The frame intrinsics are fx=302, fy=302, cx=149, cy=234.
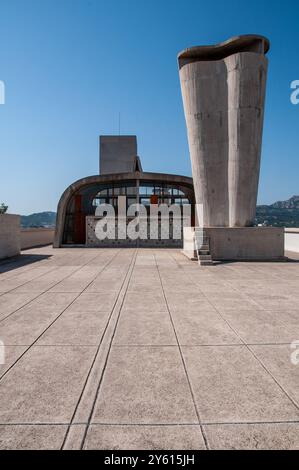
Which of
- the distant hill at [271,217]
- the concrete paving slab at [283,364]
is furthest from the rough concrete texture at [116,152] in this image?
the concrete paving slab at [283,364]

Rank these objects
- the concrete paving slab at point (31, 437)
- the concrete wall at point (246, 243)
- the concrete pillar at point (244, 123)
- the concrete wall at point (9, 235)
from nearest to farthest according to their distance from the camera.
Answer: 1. the concrete paving slab at point (31, 437)
2. the concrete pillar at point (244, 123)
3. the concrete wall at point (246, 243)
4. the concrete wall at point (9, 235)

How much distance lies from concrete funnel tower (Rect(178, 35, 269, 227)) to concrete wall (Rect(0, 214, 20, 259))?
1107 cm

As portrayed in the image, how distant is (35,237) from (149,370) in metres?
24.9

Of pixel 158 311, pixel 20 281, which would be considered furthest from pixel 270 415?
pixel 20 281

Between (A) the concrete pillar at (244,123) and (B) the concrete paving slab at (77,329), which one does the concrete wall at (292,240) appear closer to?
(A) the concrete pillar at (244,123)

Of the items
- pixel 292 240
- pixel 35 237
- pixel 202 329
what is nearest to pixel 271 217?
pixel 292 240

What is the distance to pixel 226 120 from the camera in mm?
14930

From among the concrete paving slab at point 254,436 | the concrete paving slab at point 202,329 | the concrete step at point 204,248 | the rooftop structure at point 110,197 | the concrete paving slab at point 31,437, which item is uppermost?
the rooftop structure at point 110,197

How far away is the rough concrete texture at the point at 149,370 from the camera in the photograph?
2795 mm

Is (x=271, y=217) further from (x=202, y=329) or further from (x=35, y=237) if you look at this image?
(x=202, y=329)

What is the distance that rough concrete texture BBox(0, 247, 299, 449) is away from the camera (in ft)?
9.17

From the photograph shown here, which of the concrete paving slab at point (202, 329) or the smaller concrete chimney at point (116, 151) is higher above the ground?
the smaller concrete chimney at point (116, 151)

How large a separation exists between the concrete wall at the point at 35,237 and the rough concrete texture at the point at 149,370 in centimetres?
1713

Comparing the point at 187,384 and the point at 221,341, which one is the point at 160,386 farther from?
the point at 221,341
